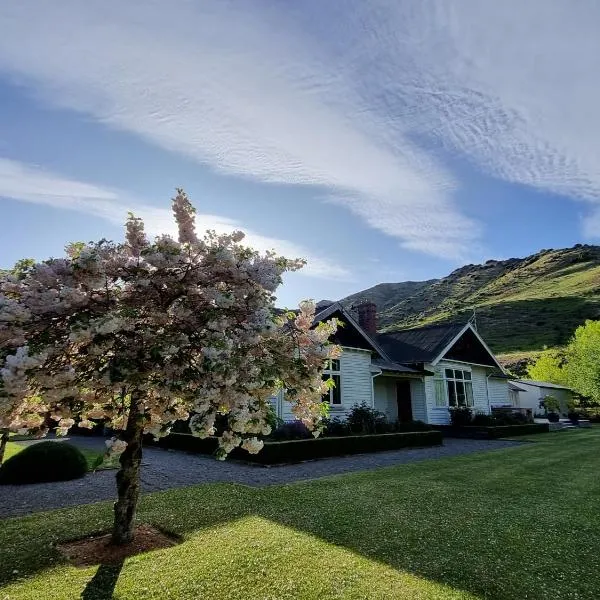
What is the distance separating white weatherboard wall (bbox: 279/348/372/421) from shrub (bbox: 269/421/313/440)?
4.05 metres

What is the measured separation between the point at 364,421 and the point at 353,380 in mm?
2484

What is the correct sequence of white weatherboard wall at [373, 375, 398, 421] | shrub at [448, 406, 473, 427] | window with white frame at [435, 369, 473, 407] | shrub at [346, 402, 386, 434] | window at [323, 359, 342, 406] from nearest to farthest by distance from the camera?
shrub at [346, 402, 386, 434], window at [323, 359, 342, 406], white weatherboard wall at [373, 375, 398, 421], shrub at [448, 406, 473, 427], window with white frame at [435, 369, 473, 407]

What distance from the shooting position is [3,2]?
6820mm

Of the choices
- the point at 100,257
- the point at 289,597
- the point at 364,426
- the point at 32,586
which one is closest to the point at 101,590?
the point at 32,586

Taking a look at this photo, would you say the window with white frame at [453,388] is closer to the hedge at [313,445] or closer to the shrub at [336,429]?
the hedge at [313,445]

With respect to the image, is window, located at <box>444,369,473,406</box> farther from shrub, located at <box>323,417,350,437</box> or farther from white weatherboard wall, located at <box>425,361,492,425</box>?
shrub, located at <box>323,417,350,437</box>

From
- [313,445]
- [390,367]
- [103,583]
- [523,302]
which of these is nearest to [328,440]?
[313,445]

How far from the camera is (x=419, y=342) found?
2722 centimetres

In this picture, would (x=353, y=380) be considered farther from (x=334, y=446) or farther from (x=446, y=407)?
(x=446, y=407)

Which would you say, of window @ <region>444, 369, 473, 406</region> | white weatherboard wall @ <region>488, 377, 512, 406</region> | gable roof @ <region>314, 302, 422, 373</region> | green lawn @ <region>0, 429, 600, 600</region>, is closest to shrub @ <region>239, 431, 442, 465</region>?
green lawn @ <region>0, 429, 600, 600</region>

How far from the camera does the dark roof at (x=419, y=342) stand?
82.4ft

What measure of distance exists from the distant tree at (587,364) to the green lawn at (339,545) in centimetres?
3838

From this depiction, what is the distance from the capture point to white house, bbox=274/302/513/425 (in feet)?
67.6

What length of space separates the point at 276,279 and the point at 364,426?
15.0 metres
